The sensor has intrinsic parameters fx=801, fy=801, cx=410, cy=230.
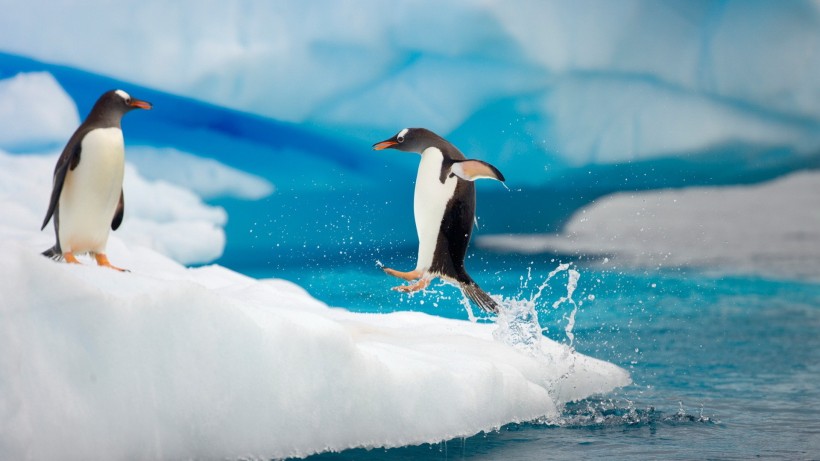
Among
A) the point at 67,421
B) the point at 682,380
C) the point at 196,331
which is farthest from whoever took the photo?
the point at 682,380

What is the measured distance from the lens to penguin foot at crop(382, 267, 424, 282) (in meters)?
4.02

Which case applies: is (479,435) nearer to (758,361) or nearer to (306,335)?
(306,335)

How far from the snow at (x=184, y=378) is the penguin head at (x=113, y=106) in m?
1.23

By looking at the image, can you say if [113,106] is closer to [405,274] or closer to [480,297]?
[405,274]

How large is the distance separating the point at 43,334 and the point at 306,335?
35.4 inches

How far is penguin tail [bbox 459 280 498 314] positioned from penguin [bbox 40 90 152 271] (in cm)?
188

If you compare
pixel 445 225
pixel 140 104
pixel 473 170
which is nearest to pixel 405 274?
pixel 445 225

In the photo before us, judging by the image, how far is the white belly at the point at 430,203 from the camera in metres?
4.44

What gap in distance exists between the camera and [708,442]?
11.7ft

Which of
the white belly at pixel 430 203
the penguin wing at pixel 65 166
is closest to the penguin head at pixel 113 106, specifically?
the penguin wing at pixel 65 166

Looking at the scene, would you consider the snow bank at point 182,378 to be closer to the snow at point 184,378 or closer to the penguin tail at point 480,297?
the snow at point 184,378

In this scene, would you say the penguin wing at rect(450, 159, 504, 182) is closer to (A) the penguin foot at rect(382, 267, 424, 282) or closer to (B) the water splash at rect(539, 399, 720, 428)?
(A) the penguin foot at rect(382, 267, 424, 282)

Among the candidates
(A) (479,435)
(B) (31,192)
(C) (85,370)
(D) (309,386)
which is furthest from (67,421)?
(B) (31,192)

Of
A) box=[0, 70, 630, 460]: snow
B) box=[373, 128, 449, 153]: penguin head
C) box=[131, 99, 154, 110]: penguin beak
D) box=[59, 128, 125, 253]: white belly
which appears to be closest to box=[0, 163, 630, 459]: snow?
box=[0, 70, 630, 460]: snow
